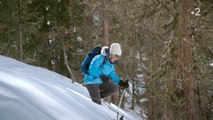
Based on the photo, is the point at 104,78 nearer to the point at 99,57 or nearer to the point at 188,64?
the point at 99,57

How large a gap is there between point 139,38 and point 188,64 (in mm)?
2830

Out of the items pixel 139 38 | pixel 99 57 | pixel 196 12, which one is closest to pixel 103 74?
pixel 99 57

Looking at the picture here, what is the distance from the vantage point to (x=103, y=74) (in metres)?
7.23

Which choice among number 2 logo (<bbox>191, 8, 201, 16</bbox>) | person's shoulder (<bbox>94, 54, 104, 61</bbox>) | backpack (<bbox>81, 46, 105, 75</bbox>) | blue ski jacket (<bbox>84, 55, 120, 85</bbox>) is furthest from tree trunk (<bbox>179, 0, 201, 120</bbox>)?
person's shoulder (<bbox>94, 54, 104, 61</bbox>)

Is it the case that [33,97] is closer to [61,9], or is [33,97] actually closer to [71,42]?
[61,9]

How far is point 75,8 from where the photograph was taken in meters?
18.0

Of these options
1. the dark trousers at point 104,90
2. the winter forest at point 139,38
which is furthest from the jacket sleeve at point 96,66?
the winter forest at point 139,38

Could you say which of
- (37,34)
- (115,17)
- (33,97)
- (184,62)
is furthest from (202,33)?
(37,34)

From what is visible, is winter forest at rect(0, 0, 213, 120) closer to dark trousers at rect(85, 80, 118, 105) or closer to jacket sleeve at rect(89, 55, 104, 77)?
dark trousers at rect(85, 80, 118, 105)

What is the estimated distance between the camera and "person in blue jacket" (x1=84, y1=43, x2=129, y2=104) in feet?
22.6

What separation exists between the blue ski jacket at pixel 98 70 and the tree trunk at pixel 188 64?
133 inches

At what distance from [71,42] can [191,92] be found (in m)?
10.2

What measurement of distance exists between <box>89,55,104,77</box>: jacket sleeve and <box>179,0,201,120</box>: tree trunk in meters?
3.71

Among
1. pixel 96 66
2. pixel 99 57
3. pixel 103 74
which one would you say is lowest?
pixel 103 74
